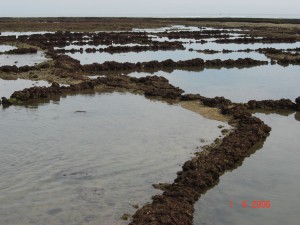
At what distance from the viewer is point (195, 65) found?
33969 mm

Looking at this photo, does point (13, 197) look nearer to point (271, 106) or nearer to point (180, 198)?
point (180, 198)

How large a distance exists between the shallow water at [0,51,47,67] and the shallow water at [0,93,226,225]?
14.7 metres

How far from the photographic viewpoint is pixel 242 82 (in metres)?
27.2

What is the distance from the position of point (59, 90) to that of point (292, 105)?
1250 centimetres

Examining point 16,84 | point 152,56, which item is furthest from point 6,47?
point 16,84

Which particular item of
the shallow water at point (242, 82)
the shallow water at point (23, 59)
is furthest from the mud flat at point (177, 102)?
the shallow water at point (242, 82)

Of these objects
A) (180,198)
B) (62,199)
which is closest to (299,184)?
(180,198)

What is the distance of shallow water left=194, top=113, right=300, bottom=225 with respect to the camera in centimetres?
993

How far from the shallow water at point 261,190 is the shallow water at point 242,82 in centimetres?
798

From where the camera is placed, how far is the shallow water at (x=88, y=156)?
1028 cm
